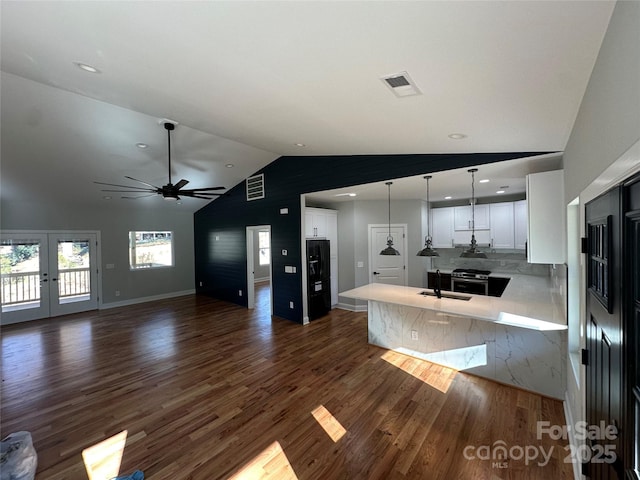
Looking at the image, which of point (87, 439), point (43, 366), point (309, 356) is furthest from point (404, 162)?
point (43, 366)

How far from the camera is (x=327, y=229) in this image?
612cm

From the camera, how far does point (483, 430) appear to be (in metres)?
2.36

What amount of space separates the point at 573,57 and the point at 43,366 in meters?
6.31

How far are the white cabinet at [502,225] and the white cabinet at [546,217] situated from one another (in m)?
2.86

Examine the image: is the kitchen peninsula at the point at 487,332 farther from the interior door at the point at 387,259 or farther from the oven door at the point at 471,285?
the interior door at the point at 387,259

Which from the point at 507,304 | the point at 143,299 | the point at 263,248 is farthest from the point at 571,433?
the point at 263,248

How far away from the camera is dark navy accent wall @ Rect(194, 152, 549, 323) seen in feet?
12.5

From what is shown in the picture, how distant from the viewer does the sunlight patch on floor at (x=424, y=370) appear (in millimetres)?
3123

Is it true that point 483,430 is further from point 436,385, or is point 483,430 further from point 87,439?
point 87,439

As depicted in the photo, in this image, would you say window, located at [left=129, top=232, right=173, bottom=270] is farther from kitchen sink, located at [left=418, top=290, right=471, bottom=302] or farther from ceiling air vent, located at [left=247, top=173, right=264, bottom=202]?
kitchen sink, located at [left=418, top=290, right=471, bottom=302]

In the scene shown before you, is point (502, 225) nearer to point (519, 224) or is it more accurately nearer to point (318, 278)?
point (519, 224)

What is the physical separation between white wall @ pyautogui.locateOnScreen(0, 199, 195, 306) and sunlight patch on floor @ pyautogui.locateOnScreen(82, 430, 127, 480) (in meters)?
5.85

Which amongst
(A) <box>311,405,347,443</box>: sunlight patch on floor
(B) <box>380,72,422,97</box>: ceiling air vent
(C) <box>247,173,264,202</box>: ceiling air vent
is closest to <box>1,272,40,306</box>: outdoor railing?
(C) <box>247,173,264,202</box>: ceiling air vent

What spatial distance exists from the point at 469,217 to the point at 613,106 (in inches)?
202
